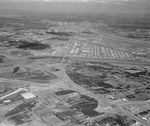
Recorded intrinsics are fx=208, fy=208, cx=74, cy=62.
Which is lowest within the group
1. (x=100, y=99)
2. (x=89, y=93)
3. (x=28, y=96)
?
(x=100, y=99)

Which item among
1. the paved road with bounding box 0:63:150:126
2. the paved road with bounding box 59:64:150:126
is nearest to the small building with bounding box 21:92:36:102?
the paved road with bounding box 0:63:150:126

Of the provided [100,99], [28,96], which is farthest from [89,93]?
[28,96]

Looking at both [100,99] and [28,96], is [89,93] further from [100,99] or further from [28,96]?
[28,96]

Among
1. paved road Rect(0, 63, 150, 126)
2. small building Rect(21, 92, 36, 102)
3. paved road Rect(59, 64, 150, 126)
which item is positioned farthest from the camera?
small building Rect(21, 92, 36, 102)

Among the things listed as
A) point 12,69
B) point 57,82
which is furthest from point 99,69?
point 12,69

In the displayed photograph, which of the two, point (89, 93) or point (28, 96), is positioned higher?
point (28, 96)

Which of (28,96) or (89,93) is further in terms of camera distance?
(89,93)

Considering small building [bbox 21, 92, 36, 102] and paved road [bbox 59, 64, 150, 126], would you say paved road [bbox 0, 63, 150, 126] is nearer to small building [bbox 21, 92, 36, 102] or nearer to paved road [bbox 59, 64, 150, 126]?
paved road [bbox 59, 64, 150, 126]

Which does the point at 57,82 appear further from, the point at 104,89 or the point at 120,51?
the point at 120,51

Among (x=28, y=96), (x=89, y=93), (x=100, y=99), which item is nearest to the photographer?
(x=28, y=96)

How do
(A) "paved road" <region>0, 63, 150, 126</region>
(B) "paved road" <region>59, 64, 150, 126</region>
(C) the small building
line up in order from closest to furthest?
(B) "paved road" <region>59, 64, 150, 126</region> → (A) "paved road" <region>0, 63, 150, 126</region> → (C) the small building

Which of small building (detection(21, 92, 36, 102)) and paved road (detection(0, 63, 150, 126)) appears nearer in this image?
paved road (detection(0, 63, 150, 126))

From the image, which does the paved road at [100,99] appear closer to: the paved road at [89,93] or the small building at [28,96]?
the paved road at [89,93]
